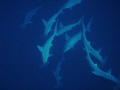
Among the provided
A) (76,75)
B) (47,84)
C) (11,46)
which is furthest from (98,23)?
(11,46)

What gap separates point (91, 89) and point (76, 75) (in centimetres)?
92

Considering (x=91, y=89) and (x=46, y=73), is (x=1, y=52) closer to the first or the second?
(x=46, y=73)

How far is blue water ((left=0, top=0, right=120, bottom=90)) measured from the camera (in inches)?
296

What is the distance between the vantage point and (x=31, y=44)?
7.93m

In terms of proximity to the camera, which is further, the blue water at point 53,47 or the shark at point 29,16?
the blue water at point 53,47

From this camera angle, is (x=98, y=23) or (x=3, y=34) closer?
(x=98, y=23)

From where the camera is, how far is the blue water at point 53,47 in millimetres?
7508

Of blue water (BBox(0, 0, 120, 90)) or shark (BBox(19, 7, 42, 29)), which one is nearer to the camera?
shark (BBox(19, 7, 42, 29))

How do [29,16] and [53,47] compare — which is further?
[53,47]

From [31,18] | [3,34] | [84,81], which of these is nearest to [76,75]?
[84,81]

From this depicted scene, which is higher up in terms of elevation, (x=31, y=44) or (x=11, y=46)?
(x=11, y=46)

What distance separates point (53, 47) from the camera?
771 cm

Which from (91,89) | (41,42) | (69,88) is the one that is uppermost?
(41,42)

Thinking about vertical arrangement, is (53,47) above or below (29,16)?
below
